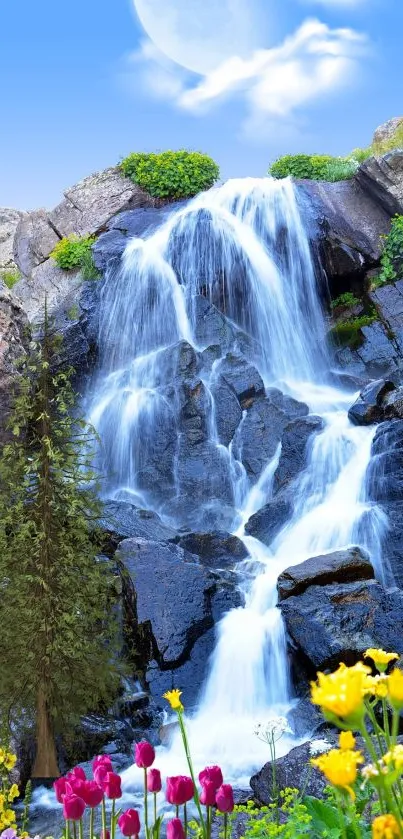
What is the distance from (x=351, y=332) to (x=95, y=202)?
29.0 feet

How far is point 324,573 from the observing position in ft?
29.8

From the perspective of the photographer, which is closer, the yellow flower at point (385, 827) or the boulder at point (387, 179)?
the yellow flower at point (385, 827)

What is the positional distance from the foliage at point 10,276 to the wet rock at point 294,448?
35.0ft

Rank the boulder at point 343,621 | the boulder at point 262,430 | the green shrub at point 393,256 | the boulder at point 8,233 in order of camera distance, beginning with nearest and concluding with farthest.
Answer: the boulder at point 343,621
the boulder at point 262,430
the green shrub at point 393,256
the boulder at point 8,233

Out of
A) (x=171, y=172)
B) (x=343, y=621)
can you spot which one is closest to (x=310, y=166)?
(x=171, y=172)

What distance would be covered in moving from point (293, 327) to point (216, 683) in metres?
10.8

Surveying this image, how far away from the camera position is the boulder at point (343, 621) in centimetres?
821

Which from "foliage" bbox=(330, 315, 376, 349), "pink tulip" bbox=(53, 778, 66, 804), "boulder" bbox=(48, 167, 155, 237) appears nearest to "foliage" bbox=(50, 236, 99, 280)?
"boulder" bbox=(48, 167, 155, 237)

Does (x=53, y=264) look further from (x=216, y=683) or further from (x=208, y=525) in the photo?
(x=216, y=683)

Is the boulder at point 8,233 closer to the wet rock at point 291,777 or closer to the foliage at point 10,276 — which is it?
the foliage at point 10,276

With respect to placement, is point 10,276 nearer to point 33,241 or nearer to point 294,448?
point 33,241

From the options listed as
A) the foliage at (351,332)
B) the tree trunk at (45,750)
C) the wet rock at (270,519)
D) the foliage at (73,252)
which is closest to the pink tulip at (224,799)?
the tree trunk at (45,750)

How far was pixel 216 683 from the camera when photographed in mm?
8977

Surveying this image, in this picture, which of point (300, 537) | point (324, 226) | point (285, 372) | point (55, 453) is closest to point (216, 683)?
point (300, 537)
